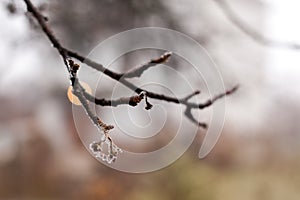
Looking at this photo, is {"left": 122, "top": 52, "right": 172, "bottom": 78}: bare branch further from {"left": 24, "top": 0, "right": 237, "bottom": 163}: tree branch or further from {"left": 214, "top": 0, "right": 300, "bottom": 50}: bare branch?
{"left": 214, "top": 0, "right": 300, "bottom": 50}: bare branch

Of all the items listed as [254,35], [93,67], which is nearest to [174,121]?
[254,35]

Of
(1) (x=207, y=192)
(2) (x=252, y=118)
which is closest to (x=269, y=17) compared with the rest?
(2) (x=252, y=118)

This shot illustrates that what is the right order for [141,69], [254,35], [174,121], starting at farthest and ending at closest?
[174,121] < [254,35] < [141,69]

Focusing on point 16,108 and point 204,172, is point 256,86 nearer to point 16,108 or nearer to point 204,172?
point 204,172

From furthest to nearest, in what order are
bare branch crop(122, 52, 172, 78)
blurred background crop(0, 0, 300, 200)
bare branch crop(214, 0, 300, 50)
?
blurred background crop(0, 0, 300, 200) < bare branch crop(214, 0, 300, 50) < bare branch crop(122, 52, 172, 78)

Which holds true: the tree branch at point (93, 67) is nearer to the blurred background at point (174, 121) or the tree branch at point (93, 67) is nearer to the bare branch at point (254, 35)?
the bare branch at point (254, 35)

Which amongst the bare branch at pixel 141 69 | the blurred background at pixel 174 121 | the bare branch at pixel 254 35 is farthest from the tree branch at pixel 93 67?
the blurred background at pixel 174 121

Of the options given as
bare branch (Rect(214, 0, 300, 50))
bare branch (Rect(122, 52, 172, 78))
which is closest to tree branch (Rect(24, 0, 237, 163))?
bare branch (Rect(122, 52, 172, 78))

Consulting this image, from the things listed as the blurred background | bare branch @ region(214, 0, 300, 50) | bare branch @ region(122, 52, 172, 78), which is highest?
the blurred background

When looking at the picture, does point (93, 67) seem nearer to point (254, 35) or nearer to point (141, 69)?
point (141, 69)
